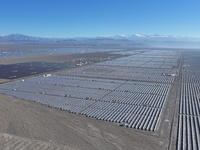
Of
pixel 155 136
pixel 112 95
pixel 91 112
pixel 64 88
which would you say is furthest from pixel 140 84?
pixel 155 136

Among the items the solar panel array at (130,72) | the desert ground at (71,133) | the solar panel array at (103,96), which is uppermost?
the solar panel array at (130,72)

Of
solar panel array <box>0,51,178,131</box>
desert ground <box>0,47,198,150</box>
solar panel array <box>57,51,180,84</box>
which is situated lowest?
desert ground <box>0,47,198,150</box>

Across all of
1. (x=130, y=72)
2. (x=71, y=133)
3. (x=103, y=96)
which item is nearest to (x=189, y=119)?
(x=103, y=96)

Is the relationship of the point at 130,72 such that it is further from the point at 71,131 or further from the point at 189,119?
the point at 71,131

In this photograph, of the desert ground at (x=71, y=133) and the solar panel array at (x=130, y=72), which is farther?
the solar panel array at (x=130, y=72)

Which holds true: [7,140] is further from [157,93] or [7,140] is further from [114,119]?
[157,93]

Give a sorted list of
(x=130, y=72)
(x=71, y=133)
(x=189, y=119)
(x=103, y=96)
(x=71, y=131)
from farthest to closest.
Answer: (x=130, y=72) → (x=103, y=96) → (x=189, y=119) → (x=71, y=131) → (x=71, y=133)

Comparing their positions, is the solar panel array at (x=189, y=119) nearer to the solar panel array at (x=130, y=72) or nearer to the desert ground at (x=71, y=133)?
the desert ground at (x=71, y=133)

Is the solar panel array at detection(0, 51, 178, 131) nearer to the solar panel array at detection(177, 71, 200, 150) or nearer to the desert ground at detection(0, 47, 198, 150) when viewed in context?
the desert ground at detection(0, 47, 198, 150)

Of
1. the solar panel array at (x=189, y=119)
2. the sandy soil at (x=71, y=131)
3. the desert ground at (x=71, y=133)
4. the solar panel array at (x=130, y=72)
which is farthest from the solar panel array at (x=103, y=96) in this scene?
the solar panel array at (x=130, y=72)

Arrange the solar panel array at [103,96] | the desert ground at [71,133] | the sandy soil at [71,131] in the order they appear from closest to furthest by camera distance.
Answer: the desert ground at [71,133]
the sandy soil at [71,131]
the solar panel array at [103,96]

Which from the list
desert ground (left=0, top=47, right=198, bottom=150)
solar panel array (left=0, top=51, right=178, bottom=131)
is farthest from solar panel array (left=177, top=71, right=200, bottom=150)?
solar panel array (left=0, top=51, right=178, bottom=131)
